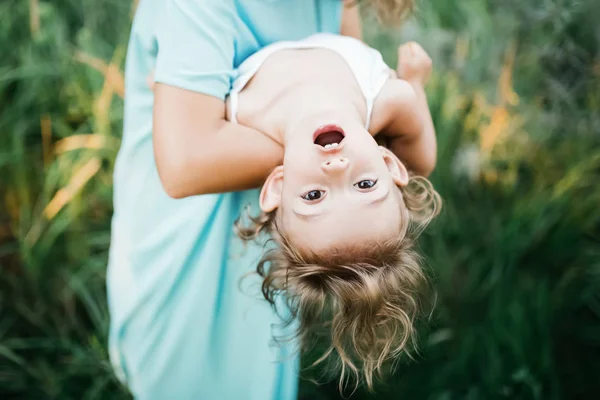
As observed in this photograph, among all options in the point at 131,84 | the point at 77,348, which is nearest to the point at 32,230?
the point at 77,348

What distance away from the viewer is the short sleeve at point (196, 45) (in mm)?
1084

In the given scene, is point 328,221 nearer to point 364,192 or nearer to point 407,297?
point 364,192

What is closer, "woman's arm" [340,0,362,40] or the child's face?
the child's face

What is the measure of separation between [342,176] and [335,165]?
0.13 ft

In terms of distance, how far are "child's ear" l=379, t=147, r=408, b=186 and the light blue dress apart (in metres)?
0.29

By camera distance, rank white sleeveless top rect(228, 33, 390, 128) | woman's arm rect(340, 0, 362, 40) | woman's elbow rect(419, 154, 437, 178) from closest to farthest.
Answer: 1. white sleeveless top rect(228, 33, 390, 128)
2. woman's elbow rect(419, 154, 437, 178)
3. woman's arm rect(340, 0, 362, 40)

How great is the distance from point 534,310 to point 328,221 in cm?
115

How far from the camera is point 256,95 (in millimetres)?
1159

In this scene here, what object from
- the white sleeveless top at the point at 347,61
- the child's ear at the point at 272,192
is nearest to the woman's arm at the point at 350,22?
the white sleeveless top at the point at 347,61

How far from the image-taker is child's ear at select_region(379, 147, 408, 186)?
3.70 ft

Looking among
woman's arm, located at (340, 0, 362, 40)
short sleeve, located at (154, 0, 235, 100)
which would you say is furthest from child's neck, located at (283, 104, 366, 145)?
woman's arm, located at (340, 0, 362, 40)

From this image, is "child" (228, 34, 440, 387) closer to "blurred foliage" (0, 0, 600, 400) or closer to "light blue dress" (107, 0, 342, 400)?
"light blue dress" (107, 0, 342, 400)

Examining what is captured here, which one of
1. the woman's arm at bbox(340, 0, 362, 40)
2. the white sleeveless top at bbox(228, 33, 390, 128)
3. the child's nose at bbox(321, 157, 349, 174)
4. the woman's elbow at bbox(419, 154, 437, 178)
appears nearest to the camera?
the child's nose at bbox(321, 157, 349, 174)

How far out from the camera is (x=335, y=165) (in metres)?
1.03
